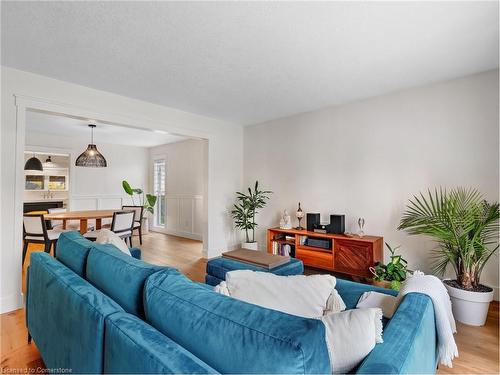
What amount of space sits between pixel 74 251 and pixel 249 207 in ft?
10.4

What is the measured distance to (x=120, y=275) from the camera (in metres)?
1.26

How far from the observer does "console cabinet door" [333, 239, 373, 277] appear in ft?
10.6

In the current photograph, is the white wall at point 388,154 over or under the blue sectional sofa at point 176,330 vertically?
over

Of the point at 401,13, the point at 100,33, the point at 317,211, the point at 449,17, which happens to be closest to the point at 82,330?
the point at 100,33

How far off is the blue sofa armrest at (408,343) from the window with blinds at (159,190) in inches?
266

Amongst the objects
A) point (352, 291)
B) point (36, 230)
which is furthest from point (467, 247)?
point (36, 230)

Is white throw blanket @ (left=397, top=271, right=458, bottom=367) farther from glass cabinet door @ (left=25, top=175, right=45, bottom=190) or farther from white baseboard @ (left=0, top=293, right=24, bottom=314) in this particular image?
glass cabinet door @ (left=25, top=175, right=45, bottom=190)

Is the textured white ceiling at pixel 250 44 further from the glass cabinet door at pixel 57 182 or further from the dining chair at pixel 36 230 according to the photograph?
the glass cabinet door at pixel 57 182

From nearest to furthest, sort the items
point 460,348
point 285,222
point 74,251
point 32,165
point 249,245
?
1. point 74,251
2. point 460,348
3. point 285,222
4. point 249,245
5. point 32,165

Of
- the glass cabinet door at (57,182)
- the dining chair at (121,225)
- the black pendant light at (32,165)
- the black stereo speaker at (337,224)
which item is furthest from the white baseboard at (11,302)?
the glass cabinet door at (57,182)

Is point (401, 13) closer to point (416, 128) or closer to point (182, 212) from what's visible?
point (416, 128)

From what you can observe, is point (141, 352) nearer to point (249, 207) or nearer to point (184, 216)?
point (249, 207)

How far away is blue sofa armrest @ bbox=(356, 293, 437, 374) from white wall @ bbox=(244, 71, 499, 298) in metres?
2.27

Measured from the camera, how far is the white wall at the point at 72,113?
2.65 meters
